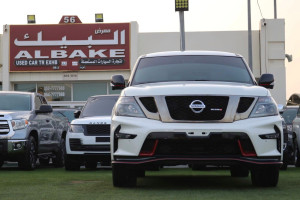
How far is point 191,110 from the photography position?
9.39m

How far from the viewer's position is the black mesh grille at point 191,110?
9.38 metres

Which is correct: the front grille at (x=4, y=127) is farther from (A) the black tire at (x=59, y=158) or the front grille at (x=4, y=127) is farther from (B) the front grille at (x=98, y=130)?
(A) the black tire at (x=59, y=158)

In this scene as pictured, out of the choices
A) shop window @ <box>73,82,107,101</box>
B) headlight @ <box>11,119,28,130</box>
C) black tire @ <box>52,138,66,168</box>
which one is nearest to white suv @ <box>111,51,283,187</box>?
headlight @ <box>11,119,28,130</box>

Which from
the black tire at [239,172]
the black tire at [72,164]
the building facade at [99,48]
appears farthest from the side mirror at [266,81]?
the building facade at [99,48]

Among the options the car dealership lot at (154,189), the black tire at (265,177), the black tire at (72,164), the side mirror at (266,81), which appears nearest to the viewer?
the car dealership lot at (154,189)

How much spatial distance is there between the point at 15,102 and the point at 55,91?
2277cm

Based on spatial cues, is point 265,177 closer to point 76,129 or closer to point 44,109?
point 76,129

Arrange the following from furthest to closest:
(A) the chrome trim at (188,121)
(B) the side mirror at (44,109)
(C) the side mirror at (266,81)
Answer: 1. (B) the side mirror at (44,109)
2. (C) the side mirror at (266,81)
3. (A) the chrome trim at (188,121)

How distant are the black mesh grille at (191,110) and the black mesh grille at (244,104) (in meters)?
0.18

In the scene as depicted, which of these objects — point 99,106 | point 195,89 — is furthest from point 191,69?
point 99,106

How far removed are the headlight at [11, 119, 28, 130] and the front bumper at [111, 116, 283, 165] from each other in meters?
7.06

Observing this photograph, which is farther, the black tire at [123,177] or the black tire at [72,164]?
the black tire at [72,164]

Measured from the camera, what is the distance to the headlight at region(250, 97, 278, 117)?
9508 millimetres

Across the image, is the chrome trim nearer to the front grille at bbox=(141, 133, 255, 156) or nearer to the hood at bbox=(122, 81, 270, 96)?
the hood at bbox=(122, 81, 270, 96)
